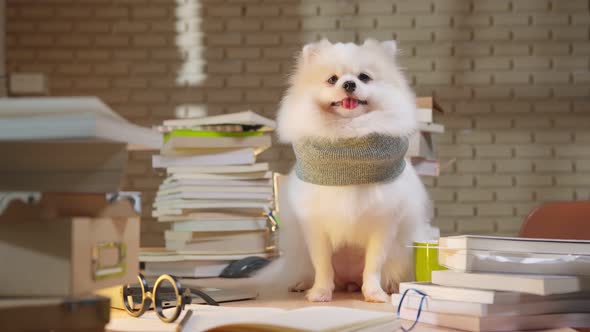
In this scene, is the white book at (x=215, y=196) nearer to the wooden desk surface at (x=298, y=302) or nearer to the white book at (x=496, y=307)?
the wooden desk surface at (x=298, y=302)

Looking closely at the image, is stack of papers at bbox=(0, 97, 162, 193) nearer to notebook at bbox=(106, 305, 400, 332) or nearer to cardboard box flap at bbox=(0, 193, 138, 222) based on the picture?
cardboard box flap at bbox=(0, 193, 138, 222)

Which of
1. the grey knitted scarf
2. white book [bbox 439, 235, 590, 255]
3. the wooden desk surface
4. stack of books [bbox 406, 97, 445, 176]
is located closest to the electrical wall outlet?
the wooden desk surface

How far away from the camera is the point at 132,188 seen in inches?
159

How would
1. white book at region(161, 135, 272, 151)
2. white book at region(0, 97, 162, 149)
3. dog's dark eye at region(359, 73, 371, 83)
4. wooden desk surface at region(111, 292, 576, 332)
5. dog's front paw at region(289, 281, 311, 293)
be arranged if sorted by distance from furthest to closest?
white book at region(161, 135, 272, 151)
dog's front paw at region(289, 281, 311, 293)
dog's dark eye at region(359, 73, 371, 83)
wooden desk surface at region(111, 292, 576, 332)
white book at region(0, 97, 162, 149)

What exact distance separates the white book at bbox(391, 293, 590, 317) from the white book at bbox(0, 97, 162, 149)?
67 cm

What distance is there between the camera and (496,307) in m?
1.13

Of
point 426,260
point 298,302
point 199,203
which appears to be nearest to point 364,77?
point 426,260

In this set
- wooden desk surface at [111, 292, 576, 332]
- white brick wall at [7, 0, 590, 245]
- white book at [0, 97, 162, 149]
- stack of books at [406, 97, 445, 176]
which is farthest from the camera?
white brick wall at [7, 0, 590, 245]

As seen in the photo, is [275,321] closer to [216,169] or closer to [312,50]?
[312,50]

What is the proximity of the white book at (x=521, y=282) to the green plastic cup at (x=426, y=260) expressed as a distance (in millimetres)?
406

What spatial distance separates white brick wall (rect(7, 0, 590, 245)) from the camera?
3822mm

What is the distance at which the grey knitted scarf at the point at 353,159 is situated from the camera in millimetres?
1628

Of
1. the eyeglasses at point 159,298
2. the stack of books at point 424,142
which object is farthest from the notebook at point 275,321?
the stack of books at point 424,142

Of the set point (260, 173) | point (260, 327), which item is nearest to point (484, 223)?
point (260, 173)
